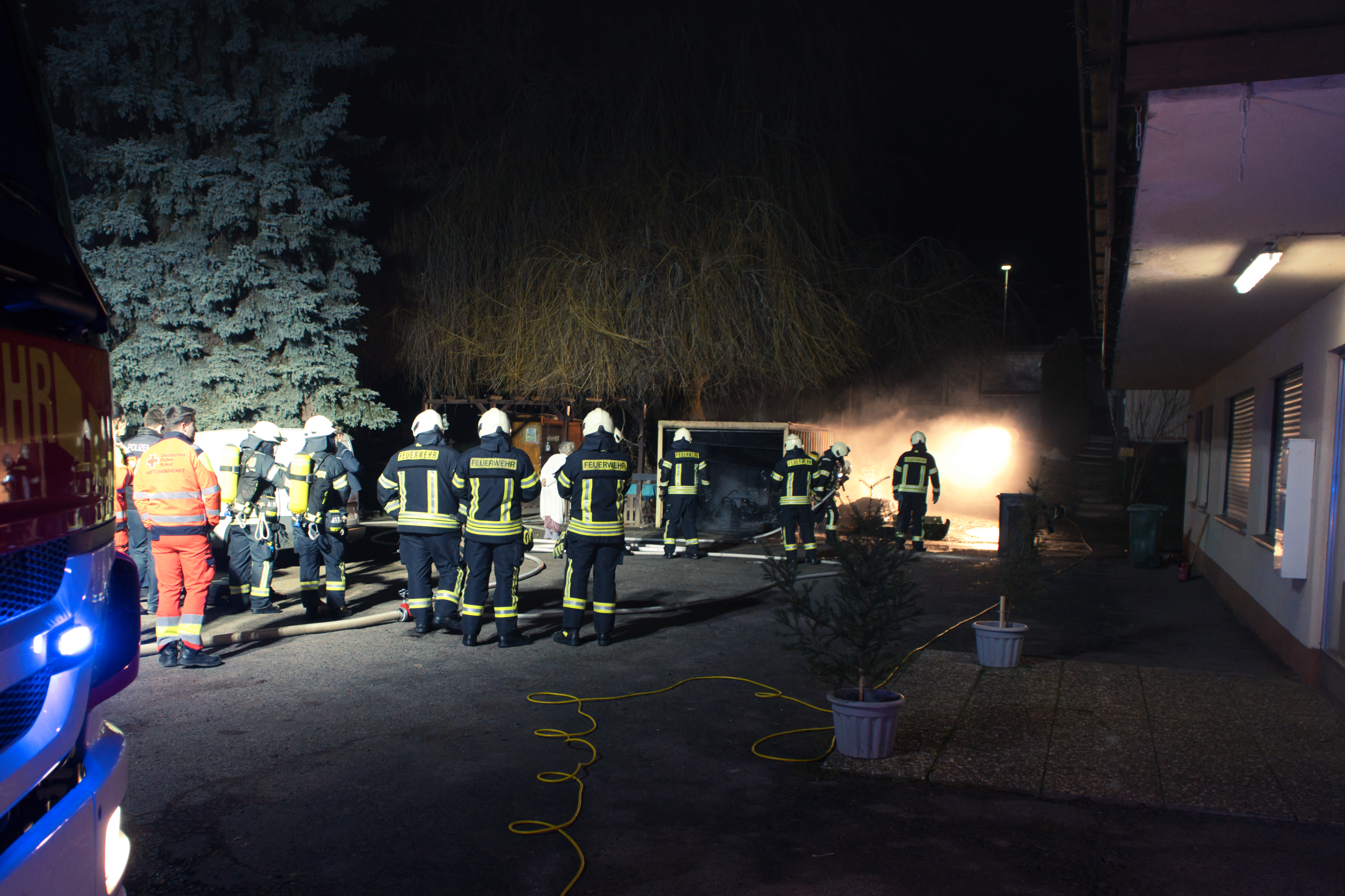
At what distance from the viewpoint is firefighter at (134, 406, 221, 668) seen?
6156 millimetres

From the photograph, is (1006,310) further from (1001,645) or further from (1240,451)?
(1001,645)

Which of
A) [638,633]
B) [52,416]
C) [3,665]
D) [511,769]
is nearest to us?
[3,665]

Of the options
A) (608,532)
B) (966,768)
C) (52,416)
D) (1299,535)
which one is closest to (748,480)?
(608,532)

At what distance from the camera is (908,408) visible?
23.5 metres

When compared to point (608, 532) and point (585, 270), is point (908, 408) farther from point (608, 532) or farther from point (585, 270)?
point (608, 532)

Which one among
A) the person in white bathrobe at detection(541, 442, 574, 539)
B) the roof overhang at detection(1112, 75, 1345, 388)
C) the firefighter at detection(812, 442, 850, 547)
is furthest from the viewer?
the person in white bathrobe at detection(541, 442, 574, 539)

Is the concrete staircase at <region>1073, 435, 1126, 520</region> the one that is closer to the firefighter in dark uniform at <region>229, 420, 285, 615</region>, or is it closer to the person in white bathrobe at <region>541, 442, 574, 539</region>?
the person in white bathrobe at <region>541, 442, 574, 539</region>

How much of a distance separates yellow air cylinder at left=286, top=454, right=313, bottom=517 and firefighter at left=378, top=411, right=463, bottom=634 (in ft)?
2.68

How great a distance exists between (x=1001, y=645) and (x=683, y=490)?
6.90 m

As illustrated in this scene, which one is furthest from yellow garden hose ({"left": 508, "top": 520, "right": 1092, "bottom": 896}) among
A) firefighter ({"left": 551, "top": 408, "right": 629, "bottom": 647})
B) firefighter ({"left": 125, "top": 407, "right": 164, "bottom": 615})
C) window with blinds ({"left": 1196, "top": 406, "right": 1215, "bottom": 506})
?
window with blinds ({"left": 1196, "top": 406, "right": 1215, "bottom": 506})

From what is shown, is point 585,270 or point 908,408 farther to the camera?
point 908,408

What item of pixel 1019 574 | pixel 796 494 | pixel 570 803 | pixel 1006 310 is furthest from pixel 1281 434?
pixel 1006 310

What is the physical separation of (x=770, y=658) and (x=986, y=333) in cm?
1416

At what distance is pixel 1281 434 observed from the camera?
27.0 ft
